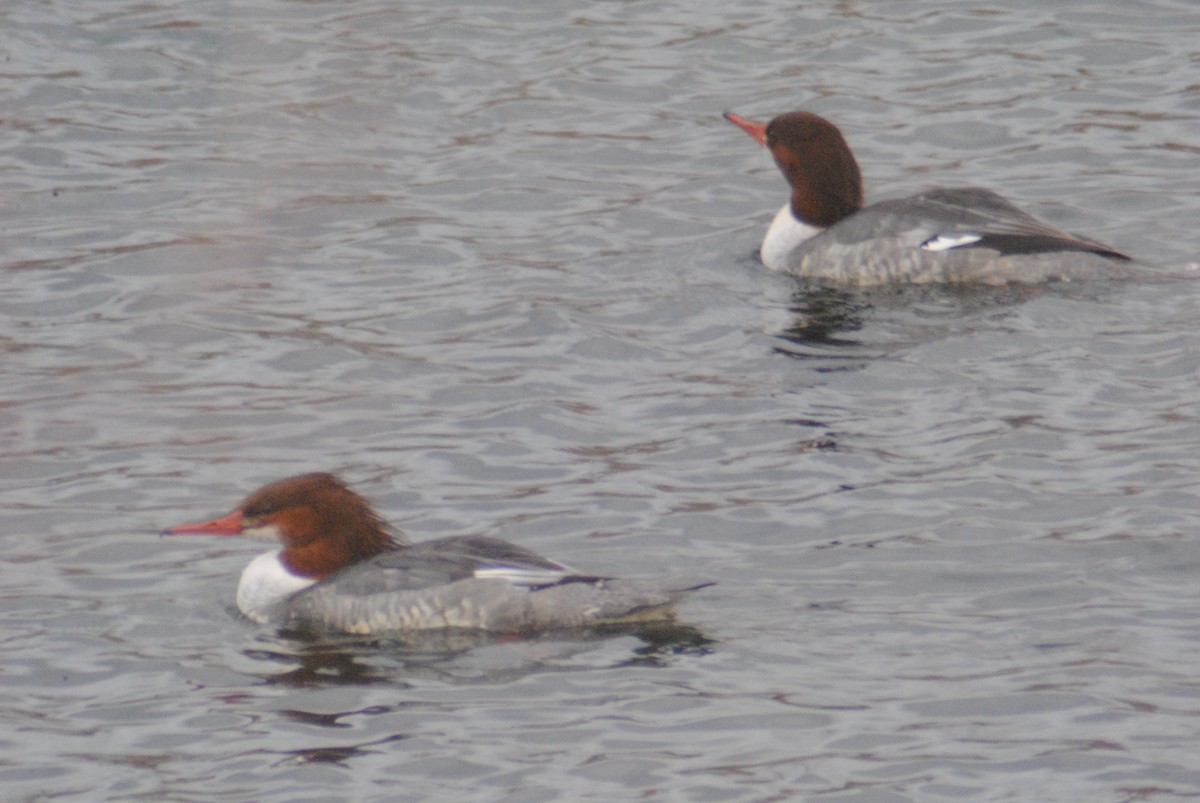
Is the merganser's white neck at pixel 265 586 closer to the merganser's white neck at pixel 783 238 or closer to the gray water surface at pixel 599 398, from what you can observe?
the gray water surface at pixel 599 398

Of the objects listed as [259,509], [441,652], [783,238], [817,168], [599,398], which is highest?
[817,168]

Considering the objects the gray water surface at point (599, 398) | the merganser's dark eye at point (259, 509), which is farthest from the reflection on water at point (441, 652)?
the merganser's dark eye at point (259, 509)

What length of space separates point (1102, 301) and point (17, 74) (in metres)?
8.79

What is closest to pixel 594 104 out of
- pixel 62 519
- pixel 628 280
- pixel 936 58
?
pixel 936 58

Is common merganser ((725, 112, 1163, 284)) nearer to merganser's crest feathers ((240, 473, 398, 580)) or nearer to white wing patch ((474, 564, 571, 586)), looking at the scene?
merganser's crest feathers ((240, 473, 398, 580))

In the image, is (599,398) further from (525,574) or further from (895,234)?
(895,234)

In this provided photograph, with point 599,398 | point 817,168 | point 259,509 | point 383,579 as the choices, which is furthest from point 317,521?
point 817,168

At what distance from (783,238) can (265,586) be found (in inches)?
224

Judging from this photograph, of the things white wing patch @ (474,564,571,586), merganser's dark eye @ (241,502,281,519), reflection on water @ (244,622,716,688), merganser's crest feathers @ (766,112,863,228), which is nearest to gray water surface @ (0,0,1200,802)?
reflection on water @ (244,622,716,688)

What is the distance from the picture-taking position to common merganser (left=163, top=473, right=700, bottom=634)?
28.0ft

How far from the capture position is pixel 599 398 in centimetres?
1128

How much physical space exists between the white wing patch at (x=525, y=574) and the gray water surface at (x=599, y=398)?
231 millimetres

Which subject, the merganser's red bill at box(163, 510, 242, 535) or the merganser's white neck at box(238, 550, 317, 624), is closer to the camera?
the merganser's red bill at box(163, 510, 242, 535)

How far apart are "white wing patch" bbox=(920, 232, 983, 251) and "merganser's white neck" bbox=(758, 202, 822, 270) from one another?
858mm
